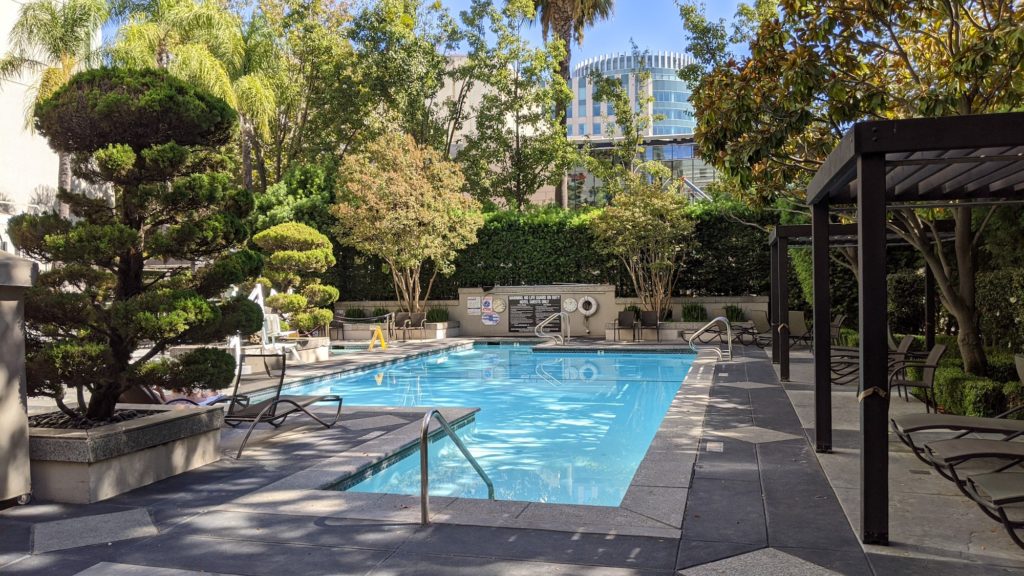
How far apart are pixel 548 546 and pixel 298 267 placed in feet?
48.1

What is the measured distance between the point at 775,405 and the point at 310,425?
571cm

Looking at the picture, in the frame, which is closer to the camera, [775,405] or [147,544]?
[147,544]

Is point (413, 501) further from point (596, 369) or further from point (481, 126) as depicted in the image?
point (481, 126)

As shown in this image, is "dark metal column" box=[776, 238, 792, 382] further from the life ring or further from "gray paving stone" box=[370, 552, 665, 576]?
the life ring

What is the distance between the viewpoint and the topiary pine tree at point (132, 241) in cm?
593

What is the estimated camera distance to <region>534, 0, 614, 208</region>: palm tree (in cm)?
2870

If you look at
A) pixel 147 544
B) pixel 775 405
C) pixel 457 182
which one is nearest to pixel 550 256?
pixel 457 182

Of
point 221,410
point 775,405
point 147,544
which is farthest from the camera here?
point 775,405

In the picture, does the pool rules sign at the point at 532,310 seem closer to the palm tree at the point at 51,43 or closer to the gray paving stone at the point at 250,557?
the palm tree at the point at 51,43

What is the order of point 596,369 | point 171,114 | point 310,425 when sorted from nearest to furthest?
1. point 171,114
2. point 310,425
3. point 596,369

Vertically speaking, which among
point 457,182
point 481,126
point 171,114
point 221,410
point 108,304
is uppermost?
point 481,126

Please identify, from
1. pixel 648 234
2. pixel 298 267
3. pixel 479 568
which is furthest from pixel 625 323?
pixel 479 568

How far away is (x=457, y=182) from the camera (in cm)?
2192

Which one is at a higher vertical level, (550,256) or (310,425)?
(550,256)
